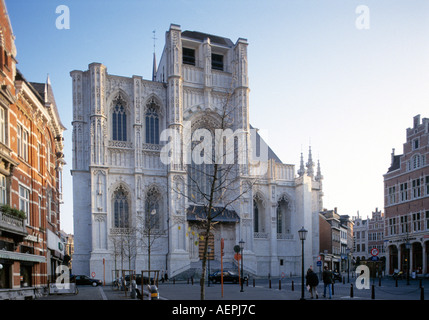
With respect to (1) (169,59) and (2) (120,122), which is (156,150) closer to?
(2) (120,122)

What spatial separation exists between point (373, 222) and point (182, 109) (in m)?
68.3

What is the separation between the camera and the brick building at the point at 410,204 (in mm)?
46594

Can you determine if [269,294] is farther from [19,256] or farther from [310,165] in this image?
[310,165]

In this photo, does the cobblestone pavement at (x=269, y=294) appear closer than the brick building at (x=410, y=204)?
Yes

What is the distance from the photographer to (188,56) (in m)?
56.6

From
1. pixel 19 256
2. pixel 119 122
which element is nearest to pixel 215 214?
pixel 119 122

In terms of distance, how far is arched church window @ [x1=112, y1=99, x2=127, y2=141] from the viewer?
50094 millimetres

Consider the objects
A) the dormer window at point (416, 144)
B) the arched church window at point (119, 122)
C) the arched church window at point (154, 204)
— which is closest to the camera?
the dormer window at point (416, 144)

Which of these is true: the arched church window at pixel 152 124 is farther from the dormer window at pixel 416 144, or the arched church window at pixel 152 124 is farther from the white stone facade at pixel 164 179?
the dormer window at pixel 416 144

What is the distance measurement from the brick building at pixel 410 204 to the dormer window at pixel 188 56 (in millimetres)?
27137

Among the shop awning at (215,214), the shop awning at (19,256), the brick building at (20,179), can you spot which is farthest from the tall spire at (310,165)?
the shop awning at (19,256)

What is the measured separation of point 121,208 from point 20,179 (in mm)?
28930
